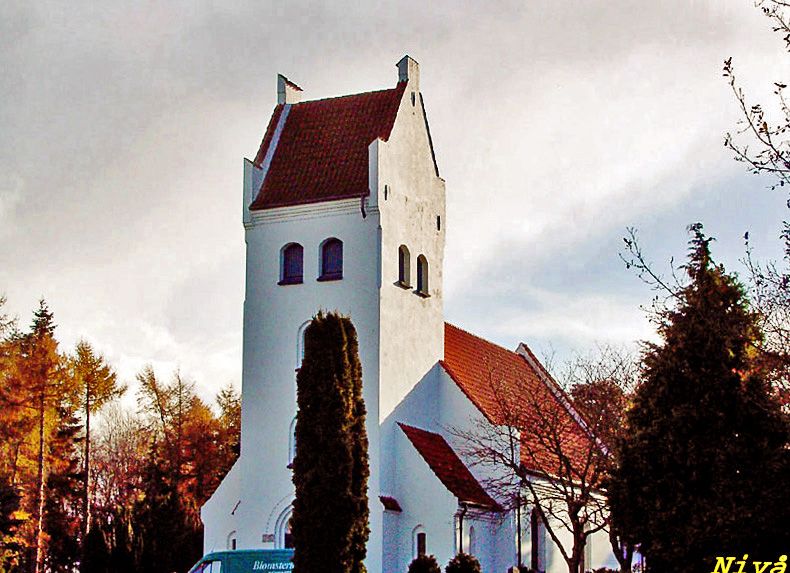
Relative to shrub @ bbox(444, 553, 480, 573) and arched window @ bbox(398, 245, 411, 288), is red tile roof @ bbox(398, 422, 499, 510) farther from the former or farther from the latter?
arched window @ bbox(398, 245, 411, 288)

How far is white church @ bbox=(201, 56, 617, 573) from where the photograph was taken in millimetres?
28422

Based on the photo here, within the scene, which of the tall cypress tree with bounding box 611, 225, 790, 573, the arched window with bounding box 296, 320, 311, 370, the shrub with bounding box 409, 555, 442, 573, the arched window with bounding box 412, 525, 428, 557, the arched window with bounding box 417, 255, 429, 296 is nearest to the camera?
the tall cypress tree with bounding box 611, 225, 790, 573

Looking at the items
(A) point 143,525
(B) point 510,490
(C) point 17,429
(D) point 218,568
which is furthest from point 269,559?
(C) point 17,429

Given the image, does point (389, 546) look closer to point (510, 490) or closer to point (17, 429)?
point (510, 490)

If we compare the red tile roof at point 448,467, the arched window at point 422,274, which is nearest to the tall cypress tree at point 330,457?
the red tile roof at point 448,467

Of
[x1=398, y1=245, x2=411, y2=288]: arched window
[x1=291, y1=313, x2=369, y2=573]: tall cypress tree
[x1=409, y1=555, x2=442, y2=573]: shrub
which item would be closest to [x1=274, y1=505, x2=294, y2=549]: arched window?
[x1=291, y1=313, x2=369, y2=573]: tall cypress tree

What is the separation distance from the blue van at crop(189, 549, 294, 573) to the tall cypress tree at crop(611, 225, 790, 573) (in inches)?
395

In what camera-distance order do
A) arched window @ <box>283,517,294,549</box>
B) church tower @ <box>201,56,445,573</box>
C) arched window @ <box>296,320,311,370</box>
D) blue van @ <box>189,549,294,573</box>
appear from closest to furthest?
blue van @ <box>189,549,294,573</box> < arched window @ <box>283,517,294,549</box> < church tower @ <box>201,56,445,573</box> < arched window @ <box>296,320,311,370</box>

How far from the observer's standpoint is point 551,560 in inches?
1323

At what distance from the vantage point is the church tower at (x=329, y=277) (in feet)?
94.5

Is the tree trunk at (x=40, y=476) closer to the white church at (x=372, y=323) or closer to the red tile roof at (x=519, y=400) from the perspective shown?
the white church at (x=372, y=323)

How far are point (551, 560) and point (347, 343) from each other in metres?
12.5

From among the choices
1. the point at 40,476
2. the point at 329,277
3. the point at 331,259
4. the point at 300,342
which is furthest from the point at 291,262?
the point at 40,476

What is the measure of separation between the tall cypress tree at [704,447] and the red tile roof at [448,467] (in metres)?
11.3
